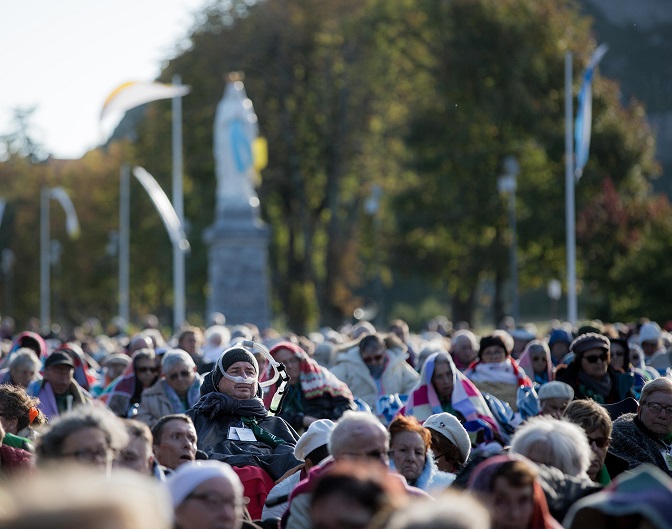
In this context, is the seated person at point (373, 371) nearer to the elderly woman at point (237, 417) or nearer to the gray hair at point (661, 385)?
the elderly woman at point (237, 417)

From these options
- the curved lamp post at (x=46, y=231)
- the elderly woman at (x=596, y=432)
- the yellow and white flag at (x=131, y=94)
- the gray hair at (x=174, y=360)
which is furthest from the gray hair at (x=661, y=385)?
the curved lamp post at (x=46, y=231)

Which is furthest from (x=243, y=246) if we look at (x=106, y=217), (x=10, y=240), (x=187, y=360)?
(x=10, y=240)

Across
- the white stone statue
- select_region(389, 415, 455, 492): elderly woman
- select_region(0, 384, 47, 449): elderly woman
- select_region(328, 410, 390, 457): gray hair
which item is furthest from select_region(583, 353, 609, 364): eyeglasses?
the white stone statue

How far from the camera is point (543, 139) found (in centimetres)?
4556

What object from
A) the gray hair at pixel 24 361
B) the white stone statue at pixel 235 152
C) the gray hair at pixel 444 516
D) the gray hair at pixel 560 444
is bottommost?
the gray hair at pixel 24 361

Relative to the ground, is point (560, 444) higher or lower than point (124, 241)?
higher

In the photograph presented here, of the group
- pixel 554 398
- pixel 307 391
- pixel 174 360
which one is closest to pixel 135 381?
pixel 174 360

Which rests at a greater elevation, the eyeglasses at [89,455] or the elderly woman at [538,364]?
the eyeglasses at [89,455]

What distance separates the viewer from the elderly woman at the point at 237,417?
32.8ft

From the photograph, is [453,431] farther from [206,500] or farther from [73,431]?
[206,500]

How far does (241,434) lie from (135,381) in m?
4.03

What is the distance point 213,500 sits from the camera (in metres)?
5.71

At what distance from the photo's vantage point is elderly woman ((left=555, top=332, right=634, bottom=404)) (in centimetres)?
1292

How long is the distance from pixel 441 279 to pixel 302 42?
9533 millimetres
